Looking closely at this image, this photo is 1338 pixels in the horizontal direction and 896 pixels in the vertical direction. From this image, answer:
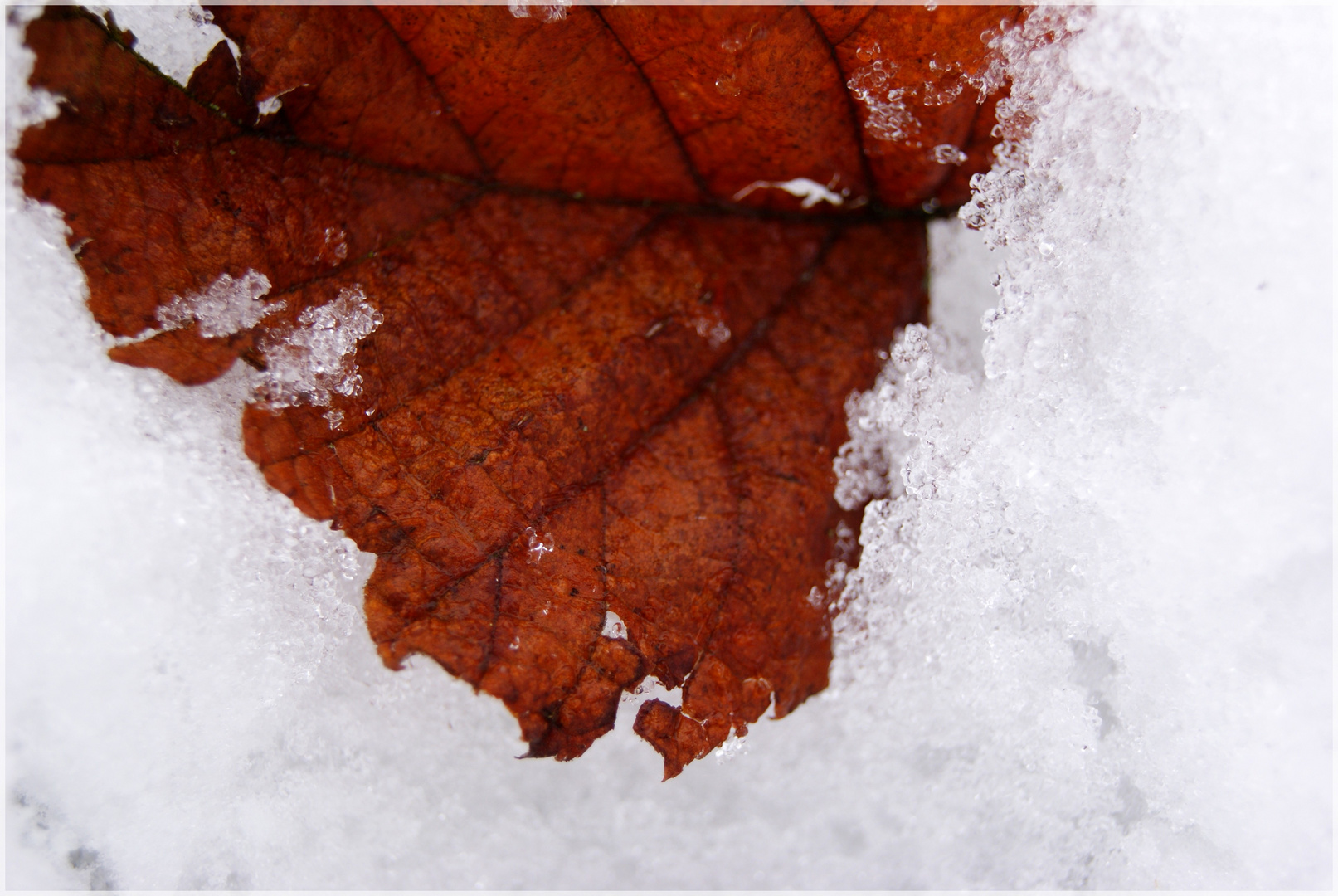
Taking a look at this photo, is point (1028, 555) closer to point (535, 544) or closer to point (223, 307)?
point (535, 544)

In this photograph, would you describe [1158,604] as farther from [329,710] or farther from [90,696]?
[90,696]

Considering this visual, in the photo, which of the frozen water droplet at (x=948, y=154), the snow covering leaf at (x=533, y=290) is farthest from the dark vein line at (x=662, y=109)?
the frozen water droplet at (x=948, y=154)

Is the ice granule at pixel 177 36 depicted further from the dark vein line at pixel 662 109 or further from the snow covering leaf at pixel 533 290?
the dark vein line at pixel 662 109

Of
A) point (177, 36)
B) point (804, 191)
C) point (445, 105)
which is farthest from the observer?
point (804, 191)

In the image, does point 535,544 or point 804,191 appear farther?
point 804,191

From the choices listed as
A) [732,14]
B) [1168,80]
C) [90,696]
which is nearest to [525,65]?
[732,14]

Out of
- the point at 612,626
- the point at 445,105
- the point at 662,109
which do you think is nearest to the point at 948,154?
the point at 662,109

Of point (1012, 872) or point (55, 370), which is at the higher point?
point (55, 370)
